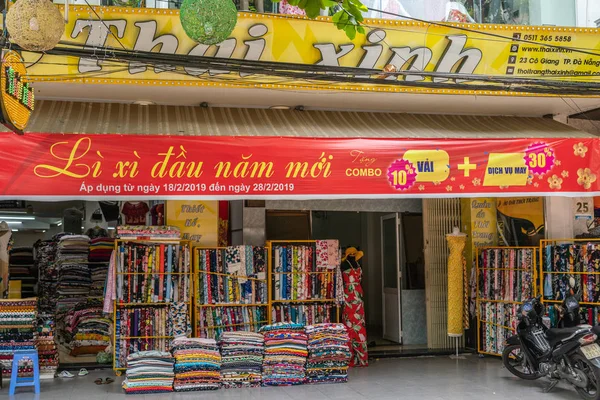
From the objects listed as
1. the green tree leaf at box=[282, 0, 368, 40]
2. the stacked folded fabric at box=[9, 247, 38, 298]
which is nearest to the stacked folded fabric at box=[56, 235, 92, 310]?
the stacked folded fabric at box=[9, 247, 38, 298]

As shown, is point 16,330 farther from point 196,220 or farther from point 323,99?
point 323,99

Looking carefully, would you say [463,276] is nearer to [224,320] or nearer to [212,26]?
[224,320]

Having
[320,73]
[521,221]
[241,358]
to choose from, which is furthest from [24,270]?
[521,221]

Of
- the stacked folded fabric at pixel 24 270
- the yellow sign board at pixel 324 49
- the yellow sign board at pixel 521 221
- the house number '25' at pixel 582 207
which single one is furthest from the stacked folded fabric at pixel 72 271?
the house number '25' at pixel 582 207

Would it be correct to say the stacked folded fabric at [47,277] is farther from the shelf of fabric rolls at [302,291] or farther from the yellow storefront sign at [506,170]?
the yellow storefront sign at [506,170]

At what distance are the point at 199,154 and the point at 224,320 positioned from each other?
9.32 ft

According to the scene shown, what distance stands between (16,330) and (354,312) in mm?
4476

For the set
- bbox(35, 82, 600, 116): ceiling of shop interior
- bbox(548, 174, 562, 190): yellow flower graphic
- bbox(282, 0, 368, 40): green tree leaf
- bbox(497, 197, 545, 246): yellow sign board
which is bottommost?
bbox(497, 197, 545, 246): yellow sign board

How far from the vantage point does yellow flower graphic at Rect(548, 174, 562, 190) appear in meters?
9.16

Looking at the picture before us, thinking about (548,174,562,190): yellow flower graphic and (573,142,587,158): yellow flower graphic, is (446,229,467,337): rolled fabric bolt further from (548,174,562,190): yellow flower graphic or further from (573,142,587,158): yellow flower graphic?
(573,142,587,158): yellow flower graphic

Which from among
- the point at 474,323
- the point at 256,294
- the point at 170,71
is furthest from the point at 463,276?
the point at 170,71

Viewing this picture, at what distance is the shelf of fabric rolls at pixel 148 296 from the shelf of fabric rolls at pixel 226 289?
0.23 meters

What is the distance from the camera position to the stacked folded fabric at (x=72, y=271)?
11.2 meters

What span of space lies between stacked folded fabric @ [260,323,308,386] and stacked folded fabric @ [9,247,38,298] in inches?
204
